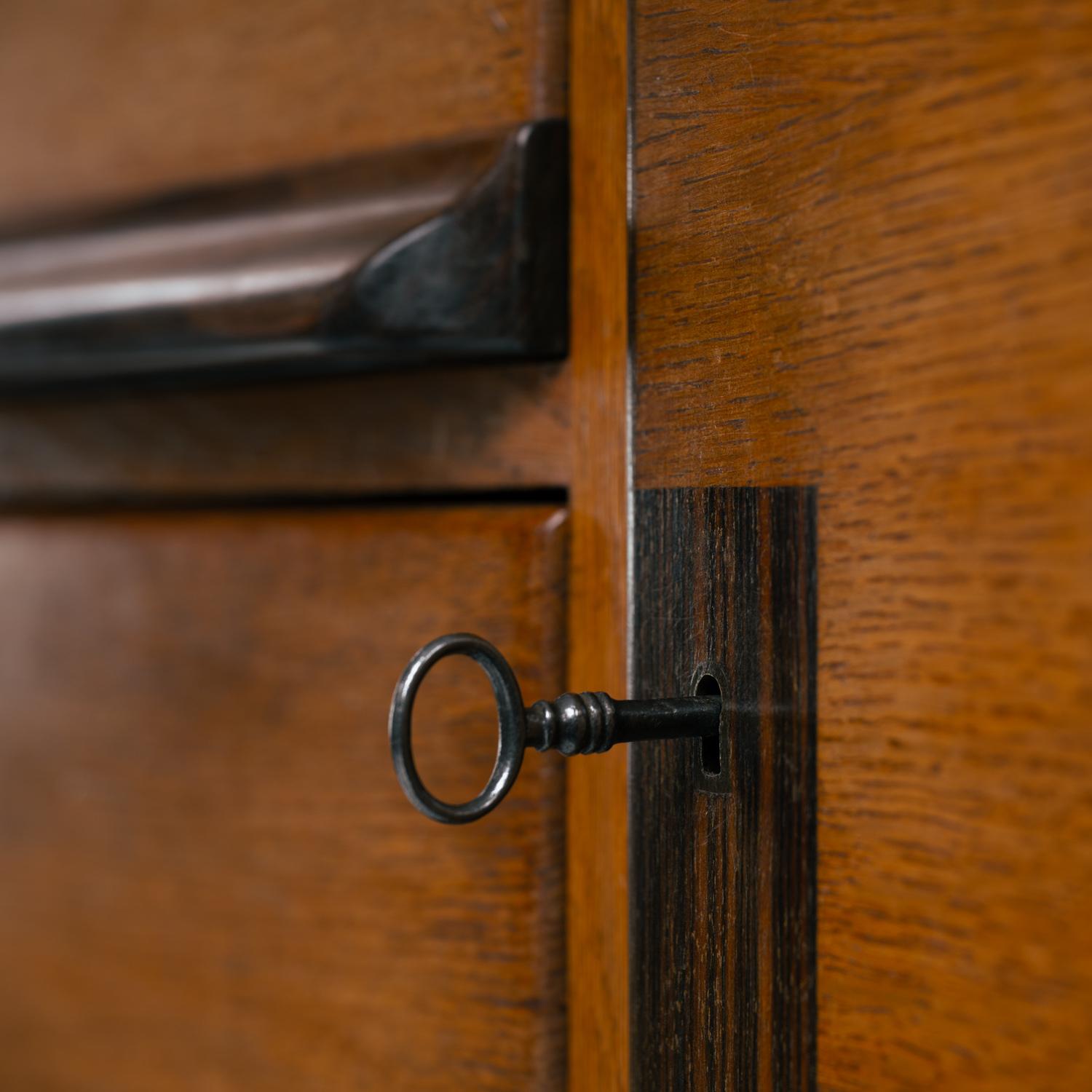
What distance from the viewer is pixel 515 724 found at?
21cm

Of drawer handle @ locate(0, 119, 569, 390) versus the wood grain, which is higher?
drawer handle @ locate(0, 119, 569, 390)

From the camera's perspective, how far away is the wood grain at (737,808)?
0.21 m

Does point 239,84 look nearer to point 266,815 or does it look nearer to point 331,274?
point 331,274

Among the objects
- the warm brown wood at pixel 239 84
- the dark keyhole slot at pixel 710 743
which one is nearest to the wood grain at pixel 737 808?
the dark keyhole slot at pixel 710 743

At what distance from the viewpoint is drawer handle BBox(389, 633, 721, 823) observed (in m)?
0.21

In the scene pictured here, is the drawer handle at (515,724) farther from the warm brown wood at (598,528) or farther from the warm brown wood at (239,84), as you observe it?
the warm brown wood at (239,84)

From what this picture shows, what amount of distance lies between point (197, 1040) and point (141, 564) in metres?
0.15

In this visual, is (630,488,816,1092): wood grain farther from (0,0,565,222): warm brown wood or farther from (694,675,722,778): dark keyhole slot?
(0,0,565,222): warm brown wood

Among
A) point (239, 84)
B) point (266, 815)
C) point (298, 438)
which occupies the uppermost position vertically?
point (239, 84)

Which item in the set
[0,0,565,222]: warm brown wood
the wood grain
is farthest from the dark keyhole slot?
[0,0,565,222]: warm brown wood

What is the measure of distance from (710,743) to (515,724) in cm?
4

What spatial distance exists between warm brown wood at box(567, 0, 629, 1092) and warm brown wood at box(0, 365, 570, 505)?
2 centimetres

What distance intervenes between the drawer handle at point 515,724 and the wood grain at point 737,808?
0.01 meters

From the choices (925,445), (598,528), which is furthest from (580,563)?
(925,445)
